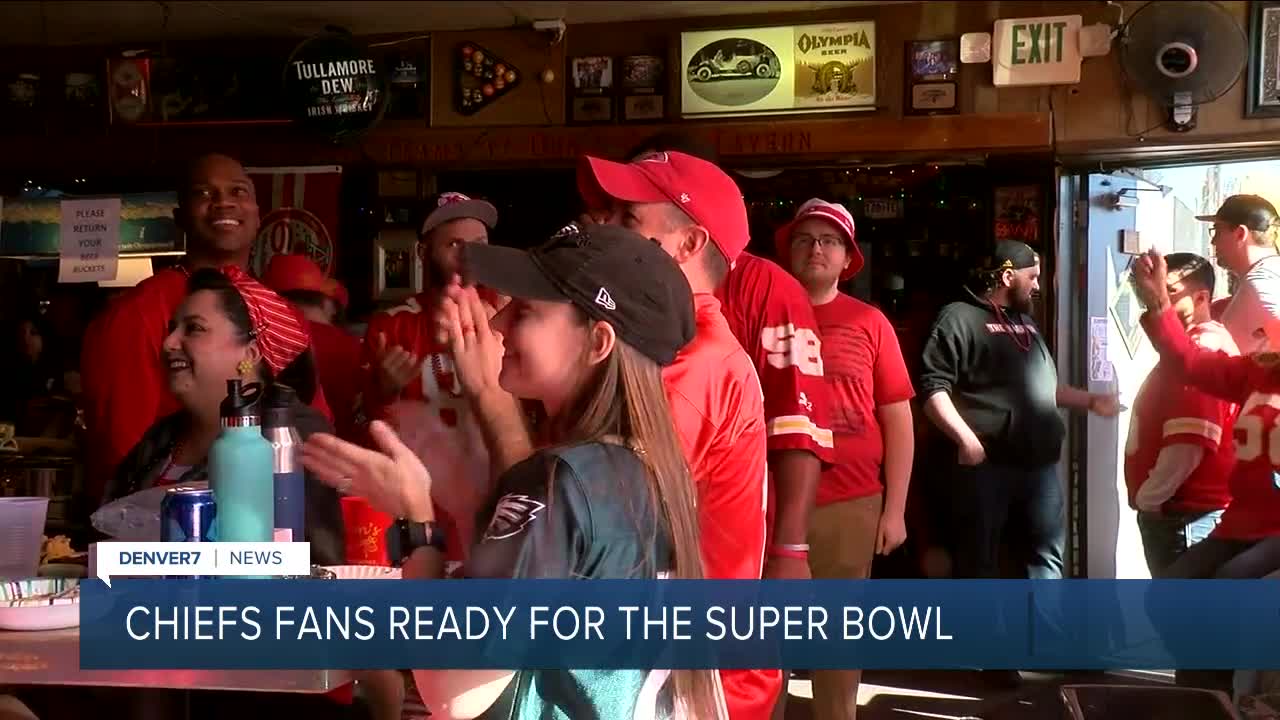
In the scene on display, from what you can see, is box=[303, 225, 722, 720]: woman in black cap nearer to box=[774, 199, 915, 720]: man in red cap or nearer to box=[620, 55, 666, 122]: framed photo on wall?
box=[774, 199, 915, 720]: man in red cap

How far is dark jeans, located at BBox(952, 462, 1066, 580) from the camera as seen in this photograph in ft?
8.44

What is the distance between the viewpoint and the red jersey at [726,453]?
68.3 inches

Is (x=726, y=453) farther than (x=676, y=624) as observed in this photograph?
Yes

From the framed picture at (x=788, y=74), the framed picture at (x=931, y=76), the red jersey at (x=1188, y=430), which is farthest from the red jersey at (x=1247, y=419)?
the framed picture at (x=788, y=74)

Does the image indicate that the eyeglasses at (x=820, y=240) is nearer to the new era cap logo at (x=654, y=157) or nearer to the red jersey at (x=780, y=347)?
the red jersey at (x=780, y=347)

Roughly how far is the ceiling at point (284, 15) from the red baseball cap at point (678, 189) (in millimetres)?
635

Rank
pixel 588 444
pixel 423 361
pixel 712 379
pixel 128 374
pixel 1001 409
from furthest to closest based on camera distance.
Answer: pixel 1001 409
pixel 128 374
pixel 423 361
pixel 712 379
pixel 588 444

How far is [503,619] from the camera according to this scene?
1705 mm

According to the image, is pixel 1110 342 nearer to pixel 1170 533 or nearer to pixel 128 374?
pixel 1170 533

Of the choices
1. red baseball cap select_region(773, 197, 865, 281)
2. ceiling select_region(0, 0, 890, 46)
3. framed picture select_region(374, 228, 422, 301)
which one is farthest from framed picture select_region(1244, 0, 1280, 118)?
framed picture select_region(374, 228, 422, 301)

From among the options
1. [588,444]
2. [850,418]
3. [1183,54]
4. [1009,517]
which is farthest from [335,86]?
[1183,54]

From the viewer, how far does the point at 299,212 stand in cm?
257

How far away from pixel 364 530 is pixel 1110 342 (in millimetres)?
1601

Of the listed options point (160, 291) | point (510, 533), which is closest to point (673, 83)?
point (160, 291)
